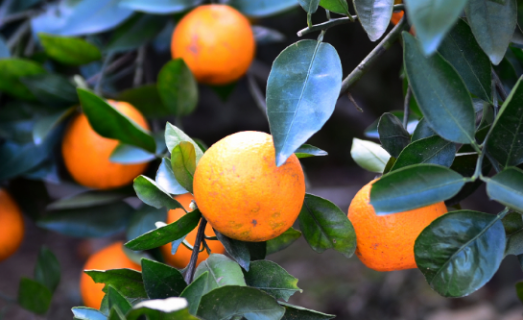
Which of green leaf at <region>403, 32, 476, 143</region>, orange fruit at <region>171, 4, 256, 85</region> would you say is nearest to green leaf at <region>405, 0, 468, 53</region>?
green leaf at <region>403, 32, 476, 143</region>

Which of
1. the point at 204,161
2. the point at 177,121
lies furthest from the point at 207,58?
the point at 204,161

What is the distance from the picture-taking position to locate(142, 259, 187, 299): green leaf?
0.44m

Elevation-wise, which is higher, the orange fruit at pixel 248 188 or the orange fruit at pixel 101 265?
the orange fruit at pixel 248 188

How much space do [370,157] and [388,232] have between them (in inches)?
5.2

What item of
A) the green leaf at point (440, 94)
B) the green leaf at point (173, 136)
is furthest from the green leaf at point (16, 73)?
the green leaf at point (440, 94)

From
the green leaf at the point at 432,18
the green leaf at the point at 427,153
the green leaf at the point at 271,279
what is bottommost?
the green leaf at the point at 271,279

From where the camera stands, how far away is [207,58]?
32.6 inches

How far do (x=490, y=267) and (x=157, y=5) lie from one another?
756 mm

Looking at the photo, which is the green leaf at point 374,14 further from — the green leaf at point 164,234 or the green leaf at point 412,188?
the green leaf at point 164,234

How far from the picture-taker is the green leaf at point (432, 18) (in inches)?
9.7

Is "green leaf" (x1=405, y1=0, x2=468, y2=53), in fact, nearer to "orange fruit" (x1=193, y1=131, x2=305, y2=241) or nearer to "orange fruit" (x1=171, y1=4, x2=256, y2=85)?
"orange fruit" (x1=193, y1=131, x2=305, y2=241)

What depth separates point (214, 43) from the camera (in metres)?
0.82

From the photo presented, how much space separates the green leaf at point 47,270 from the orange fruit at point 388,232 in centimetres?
76

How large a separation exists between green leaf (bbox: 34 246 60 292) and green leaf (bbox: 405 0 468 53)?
0.97 metres
